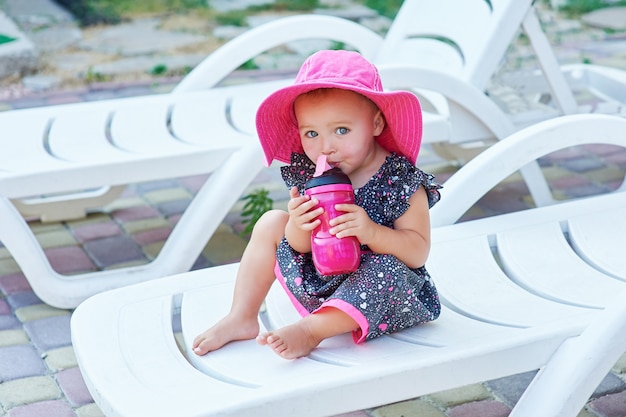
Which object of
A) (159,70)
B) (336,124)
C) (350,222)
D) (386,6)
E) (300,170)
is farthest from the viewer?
(386,6)

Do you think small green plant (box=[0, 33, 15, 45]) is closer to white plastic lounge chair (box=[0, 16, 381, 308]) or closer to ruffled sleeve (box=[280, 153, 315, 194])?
white plastic lounge chair (box=[0, 16, 381, 308])

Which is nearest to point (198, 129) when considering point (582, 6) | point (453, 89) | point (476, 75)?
point (453, 89)

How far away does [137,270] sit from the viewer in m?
3.31

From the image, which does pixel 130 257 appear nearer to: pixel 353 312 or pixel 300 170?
pixel 300 170

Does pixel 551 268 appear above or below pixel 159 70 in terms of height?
above

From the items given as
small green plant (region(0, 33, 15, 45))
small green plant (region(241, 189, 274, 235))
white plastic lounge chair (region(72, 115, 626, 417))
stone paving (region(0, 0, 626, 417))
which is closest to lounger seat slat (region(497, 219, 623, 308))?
white plastic lounge chair (region(72, 115, 626, 417))

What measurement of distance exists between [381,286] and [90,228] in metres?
1.95

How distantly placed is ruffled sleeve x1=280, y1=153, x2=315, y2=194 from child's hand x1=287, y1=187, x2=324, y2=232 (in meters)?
0.22

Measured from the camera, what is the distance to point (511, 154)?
2955 mm

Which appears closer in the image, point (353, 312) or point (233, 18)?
point (353, 312)

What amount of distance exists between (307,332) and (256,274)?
9.9 inches

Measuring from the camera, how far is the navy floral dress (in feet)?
7.25

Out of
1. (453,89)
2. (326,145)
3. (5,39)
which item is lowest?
(5,39)

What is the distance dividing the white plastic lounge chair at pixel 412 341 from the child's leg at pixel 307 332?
0.09 feet
